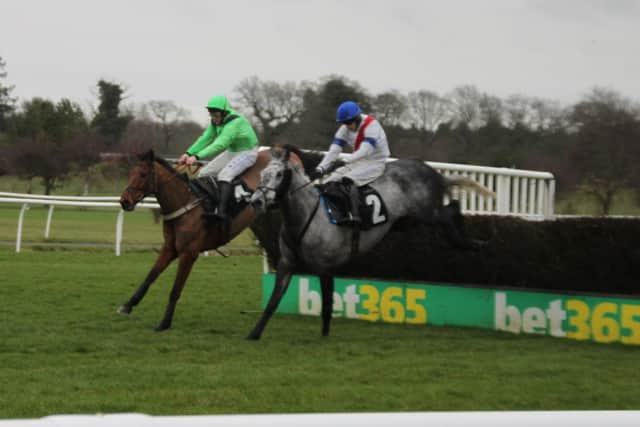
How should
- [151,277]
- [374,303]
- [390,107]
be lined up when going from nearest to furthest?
[151,277] → [374,303] → [390,107]

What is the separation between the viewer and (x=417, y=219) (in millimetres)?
8219

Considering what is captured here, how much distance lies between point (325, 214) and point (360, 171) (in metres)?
0.52

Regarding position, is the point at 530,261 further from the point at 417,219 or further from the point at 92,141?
the point at 92,141

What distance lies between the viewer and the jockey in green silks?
868 cm

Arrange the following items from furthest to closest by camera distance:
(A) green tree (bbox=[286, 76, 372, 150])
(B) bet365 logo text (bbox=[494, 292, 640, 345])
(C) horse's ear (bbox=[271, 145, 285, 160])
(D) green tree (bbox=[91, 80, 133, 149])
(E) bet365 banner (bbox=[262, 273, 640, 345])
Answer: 1. (D) green tree (bbox=[91, 80, 133, 149])
2. (A) green tree (bbox=[286, 76, 372, 150])
3. (C) horse's ear (bbox=[271, 145, 285, 160])
4. (E) bet365 banner (bbox=[262, 273, 640, 345])
5. (B) bet365 logo text (bbox=[494, 292, 640, 345])

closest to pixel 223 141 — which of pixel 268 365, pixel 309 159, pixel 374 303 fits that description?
pixel 309 159

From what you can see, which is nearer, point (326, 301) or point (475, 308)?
point (326, 301)

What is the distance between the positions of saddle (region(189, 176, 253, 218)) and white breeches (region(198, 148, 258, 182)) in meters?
0.08

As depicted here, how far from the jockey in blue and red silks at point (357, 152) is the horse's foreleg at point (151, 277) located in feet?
5.47

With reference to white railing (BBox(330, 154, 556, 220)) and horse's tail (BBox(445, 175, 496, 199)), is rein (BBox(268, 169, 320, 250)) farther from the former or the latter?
white railing (BBox(330, 154, 556, 220))

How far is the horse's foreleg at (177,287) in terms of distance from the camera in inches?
314

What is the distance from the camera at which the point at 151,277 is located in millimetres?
8578

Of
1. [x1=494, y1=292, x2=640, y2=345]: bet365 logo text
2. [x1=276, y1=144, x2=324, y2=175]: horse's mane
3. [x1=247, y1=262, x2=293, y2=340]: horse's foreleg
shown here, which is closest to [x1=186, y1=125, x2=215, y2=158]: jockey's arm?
[x1=276, y1=144, x2=324, y2=175]: horse's mane

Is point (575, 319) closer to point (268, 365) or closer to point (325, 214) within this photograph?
point (325, 214)
